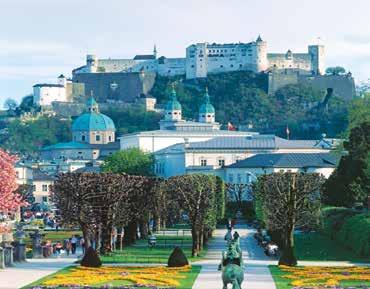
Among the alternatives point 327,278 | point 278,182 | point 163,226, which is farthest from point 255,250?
point 163,226

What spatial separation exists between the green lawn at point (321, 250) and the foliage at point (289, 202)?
52.6 inches

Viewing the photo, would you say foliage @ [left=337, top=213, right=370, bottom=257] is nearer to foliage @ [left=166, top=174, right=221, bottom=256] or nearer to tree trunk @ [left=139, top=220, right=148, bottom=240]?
foliage @ [left=166, top=174, right=221, bottom=256]

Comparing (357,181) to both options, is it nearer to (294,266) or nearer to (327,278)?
(294,266)

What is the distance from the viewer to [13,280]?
1582 inches

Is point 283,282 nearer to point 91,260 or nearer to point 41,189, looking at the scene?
point 91,260

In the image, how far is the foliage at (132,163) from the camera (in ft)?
478

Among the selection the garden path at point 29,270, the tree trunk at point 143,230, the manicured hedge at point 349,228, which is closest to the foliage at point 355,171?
the manicured hedge at point 349,228

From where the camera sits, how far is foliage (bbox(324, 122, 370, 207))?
72.1m

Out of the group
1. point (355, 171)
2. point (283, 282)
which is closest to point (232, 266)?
point (283, 282)

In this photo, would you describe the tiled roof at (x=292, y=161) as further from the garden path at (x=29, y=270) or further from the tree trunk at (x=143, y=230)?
the garden path at (x=29, y=270)

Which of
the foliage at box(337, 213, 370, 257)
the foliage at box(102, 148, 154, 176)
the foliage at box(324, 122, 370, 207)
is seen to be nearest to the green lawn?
the foliage at box(337, 213, 370, 257)

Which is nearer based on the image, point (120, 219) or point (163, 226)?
point (120, 219)

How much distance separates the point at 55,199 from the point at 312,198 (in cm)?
1344

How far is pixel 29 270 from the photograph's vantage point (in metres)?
45.4
